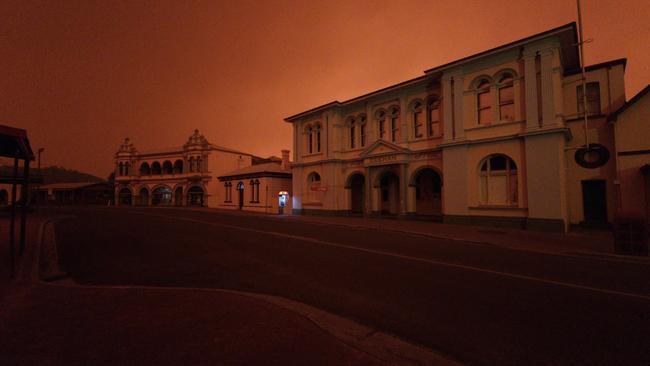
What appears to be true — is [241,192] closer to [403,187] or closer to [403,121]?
[403,187]

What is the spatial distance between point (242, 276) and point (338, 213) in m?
16.7

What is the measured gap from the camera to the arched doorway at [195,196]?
41750 millimetres

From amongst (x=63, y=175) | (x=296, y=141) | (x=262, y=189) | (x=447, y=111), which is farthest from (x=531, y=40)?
(x=63, y=175)

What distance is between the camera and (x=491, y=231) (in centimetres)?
1323

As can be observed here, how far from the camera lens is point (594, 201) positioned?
49.2 feet

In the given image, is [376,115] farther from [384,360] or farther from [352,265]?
[384,360]

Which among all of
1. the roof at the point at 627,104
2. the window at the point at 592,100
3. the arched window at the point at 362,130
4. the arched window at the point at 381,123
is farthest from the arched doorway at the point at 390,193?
the roof at the point at 627,104

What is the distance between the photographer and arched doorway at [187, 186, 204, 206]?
4175 cm

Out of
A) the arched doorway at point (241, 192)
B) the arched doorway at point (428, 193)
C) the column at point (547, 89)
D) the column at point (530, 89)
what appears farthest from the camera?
the arched doorway at point (241, 192)

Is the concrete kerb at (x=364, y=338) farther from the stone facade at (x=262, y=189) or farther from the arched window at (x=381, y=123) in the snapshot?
the stone facade at (x=262, y=189)

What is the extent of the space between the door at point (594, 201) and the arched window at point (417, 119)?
966 centimetres

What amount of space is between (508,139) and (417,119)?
20.4 ft

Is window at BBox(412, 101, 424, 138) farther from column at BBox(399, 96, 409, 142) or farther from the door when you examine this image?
the door

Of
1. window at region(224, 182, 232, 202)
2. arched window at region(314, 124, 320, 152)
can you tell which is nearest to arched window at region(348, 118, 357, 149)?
arched window at region(314, 124, 320, 152)
